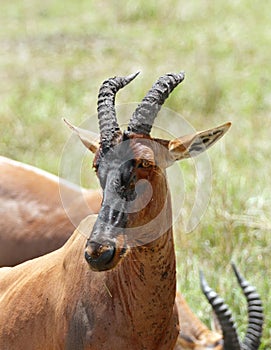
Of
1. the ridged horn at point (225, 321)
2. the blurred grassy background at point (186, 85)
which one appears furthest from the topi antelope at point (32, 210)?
the blurred grassy background at point (186, 85)

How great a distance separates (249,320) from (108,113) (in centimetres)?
265

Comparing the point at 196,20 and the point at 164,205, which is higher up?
the point at 196,20

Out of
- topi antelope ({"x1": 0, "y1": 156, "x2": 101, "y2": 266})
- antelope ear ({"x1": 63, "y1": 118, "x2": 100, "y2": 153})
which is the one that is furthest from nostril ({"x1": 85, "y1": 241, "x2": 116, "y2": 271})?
topi antelope ({"x1": 0, "y1": 156, "x2": 101, "y2": 266})

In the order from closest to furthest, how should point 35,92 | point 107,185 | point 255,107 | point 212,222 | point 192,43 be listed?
point 107,185, point 212,222, point 255,107, point 35,92, point 192,43

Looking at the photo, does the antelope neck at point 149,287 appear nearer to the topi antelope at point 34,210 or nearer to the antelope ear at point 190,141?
the antelope ear at point 190,141

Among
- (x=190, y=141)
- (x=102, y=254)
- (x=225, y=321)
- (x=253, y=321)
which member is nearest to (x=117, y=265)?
(x=102, y=254)

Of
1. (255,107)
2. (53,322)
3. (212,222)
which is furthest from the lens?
(255,107)

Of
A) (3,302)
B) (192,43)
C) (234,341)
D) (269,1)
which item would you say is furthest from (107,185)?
(269,1)

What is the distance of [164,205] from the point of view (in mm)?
4480

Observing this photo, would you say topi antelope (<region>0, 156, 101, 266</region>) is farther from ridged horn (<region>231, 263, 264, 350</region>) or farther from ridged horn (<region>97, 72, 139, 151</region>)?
ridged horn (<region>97, 72, 139, 151</region>)

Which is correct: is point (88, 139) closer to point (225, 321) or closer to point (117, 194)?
point (117, 194)

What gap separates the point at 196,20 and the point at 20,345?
38.7 feet

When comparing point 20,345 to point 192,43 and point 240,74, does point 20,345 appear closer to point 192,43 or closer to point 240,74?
point 240,74

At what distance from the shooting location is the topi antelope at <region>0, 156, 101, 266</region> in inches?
268
